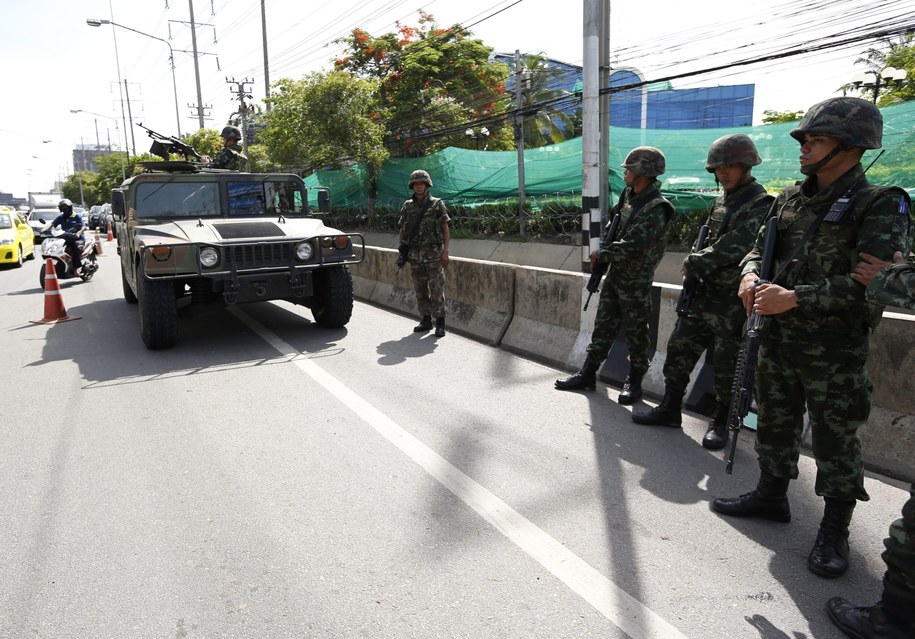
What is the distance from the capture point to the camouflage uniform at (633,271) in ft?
15.2

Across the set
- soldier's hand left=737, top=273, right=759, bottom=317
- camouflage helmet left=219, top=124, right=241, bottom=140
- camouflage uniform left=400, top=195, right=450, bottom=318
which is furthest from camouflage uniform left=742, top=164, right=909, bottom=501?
camouflage helmet left=219, top=124, right=241, bottom=140

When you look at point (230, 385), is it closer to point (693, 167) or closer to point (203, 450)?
point (203, 450)

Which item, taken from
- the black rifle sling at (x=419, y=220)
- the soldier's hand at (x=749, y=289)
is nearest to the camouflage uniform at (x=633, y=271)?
the soldier's hand at (x=749, y=289)

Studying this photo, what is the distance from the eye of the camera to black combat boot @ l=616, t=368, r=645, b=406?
4848 mm

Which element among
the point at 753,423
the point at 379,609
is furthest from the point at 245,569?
the point at 753,423

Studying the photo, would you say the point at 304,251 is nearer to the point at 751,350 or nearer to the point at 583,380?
the point at 583,380

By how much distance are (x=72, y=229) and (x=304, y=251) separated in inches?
321

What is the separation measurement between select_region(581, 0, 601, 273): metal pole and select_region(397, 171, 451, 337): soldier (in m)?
1.54

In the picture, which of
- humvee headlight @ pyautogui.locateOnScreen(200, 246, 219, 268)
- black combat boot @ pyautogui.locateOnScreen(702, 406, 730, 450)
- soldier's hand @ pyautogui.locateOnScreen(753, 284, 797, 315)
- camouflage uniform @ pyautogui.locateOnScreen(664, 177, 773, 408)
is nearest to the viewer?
soldier's hand @ pyautogui.locateOnScreen(753, 284, 797, 315)

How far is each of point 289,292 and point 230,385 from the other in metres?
1.59

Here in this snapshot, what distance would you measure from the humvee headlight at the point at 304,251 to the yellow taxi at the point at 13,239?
13.2 meters

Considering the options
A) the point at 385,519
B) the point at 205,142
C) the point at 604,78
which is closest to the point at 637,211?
the point at 385,519

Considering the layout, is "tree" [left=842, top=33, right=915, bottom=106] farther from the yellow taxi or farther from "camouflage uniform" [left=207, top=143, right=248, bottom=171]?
the yellow taxi

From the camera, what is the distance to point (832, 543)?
8.82 feet
